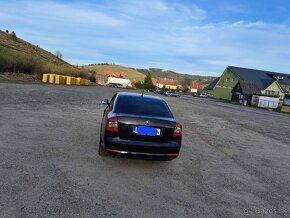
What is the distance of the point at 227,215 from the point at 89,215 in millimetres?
1982

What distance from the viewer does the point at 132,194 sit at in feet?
16.0

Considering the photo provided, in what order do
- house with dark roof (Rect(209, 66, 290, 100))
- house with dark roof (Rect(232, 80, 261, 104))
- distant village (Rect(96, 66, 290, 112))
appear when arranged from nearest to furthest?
distant village (Rect(96, 66, 290, 112)) < house with dark roof (Rect(232, 80, 261, 104)) < house with dark roof (Rect(209, 66, 290, 100))

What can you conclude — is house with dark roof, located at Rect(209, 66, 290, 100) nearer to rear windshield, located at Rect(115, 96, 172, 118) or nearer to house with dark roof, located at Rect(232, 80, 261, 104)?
house with dark roof, located at Rect(232, 80, 261, 104)

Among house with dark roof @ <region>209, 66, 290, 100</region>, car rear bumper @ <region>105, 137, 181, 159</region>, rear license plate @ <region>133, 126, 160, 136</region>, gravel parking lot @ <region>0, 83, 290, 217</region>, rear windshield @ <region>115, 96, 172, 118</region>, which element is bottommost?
gravel parking lot @ <region>0, 83, 290, 217</region>

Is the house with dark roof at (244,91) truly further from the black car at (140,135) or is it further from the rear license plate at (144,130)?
the rear license plate at (144,130)

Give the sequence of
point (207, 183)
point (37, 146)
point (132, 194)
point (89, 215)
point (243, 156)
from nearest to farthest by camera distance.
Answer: point (89, 215) → point (132, 194) → point (207, 183) → point (37, 146) → point (243, 156)

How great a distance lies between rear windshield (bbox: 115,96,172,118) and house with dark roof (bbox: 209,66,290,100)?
70.8m

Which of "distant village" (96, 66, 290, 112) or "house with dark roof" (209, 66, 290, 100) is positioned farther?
"house with dark roof" (209, 66, 290, 100)

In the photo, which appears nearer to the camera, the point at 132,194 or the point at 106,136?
the point at 132,194

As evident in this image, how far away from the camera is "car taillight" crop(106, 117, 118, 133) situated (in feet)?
20.1

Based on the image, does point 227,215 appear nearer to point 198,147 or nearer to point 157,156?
point 157,156

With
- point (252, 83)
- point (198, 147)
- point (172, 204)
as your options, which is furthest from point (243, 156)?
point (252, 83)

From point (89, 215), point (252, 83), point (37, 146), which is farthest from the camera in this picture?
point (252, 83)

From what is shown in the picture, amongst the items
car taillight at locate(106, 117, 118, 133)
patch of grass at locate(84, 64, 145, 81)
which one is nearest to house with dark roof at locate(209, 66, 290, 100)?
car taillight at locate(106, 117, 118, 133)
